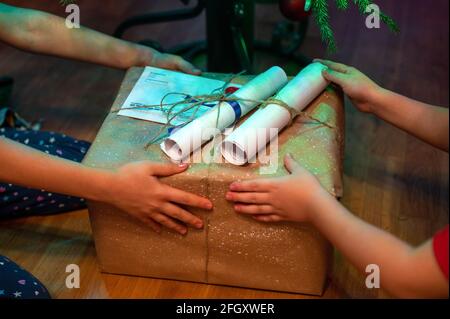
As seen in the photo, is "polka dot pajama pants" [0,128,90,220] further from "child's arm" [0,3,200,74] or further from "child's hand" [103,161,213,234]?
"child's hand" [103,161,213,234]

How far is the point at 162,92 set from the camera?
121 cm

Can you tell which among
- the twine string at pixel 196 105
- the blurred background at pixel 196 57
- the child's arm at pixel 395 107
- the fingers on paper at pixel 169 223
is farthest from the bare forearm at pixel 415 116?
the blurred background at pixel 196 57

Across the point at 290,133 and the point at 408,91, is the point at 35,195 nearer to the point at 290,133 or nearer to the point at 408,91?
the point at 290,133

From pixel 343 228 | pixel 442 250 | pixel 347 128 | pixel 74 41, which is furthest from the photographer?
pixel 347 128

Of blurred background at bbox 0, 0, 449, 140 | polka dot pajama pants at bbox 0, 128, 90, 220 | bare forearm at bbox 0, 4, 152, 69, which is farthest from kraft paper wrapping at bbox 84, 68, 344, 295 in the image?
blurred background at bbox 0, 0, 449, 140

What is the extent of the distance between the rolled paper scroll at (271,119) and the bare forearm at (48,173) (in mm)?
228

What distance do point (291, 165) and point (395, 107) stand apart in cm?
26

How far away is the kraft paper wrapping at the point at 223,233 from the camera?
1.05 metres

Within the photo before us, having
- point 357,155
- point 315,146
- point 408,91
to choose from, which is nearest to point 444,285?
point 315,146

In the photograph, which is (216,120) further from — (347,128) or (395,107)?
(347,128)

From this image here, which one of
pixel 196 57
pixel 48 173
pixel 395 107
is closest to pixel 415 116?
pixel 395 107

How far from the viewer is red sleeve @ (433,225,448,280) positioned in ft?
2.52
